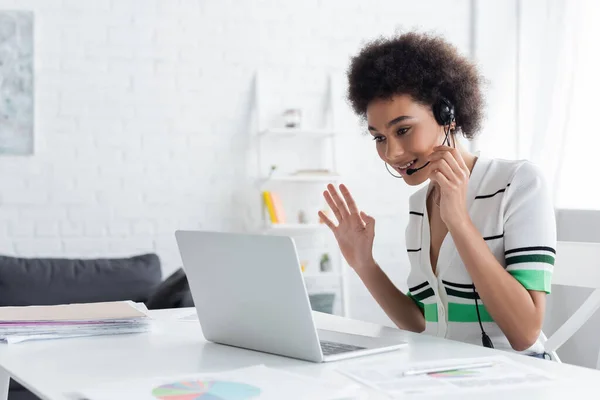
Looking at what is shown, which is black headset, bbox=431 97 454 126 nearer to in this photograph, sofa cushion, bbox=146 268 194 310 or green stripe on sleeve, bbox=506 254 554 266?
green stripe on sleeve, bbox=506 254 554 266

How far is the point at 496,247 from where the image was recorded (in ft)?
5.22

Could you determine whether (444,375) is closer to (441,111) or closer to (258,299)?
(258,299)

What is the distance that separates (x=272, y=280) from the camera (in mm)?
1153

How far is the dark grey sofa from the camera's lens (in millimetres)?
2828

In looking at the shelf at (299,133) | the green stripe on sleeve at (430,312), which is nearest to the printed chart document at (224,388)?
the green stripe on sleeve at (430,312)

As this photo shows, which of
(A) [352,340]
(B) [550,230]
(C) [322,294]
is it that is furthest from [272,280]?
(C) [322,294]

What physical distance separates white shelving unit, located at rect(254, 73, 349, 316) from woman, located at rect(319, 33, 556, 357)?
2106 millimetres

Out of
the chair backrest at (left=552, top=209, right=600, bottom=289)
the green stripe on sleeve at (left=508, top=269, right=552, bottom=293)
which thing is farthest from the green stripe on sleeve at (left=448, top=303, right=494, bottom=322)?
the chair backrest at (left=552, top=209, right=600, bottom=289)

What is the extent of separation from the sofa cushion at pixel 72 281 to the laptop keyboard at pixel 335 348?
5.83ft

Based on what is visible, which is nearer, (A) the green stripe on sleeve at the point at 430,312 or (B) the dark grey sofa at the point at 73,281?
(A) the green stripe on sleeve at the point at 430,312

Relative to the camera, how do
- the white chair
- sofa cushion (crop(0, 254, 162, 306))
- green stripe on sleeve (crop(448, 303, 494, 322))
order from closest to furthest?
green stripe on sleeve (crop(448, 303, 494, 322)) < the white chair < sofa cushion (crop(0, 254, 162, 306))

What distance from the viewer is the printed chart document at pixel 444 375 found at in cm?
96

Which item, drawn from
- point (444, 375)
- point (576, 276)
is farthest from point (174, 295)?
point (444, 375)

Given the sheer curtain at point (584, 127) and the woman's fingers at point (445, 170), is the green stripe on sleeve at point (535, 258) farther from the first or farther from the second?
the sheer curtain at point (584, 127)
